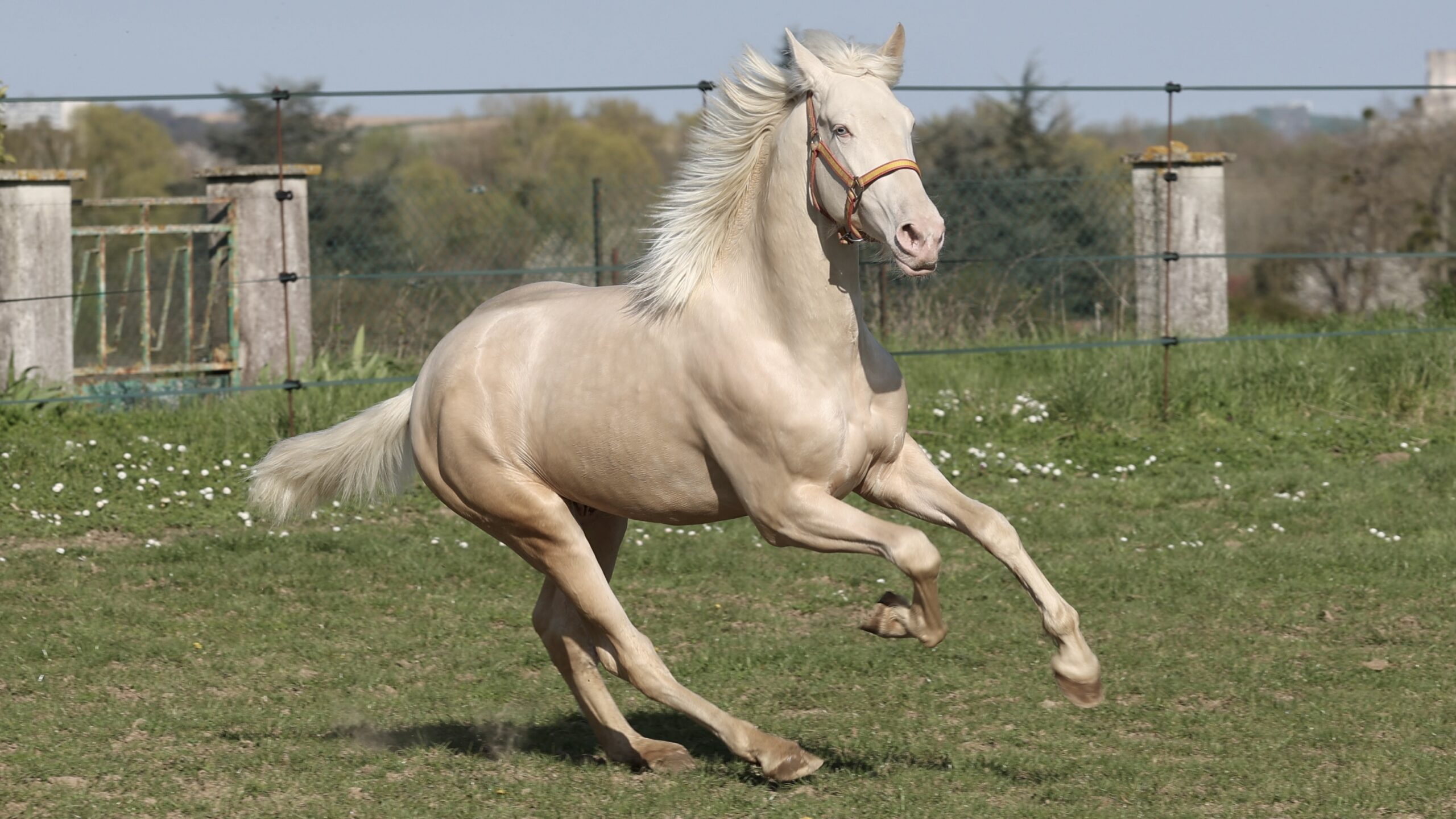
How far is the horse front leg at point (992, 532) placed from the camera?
13.6ft

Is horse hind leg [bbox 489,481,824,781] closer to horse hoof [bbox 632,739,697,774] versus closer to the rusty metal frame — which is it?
horse hoof [bbox 632,739,697,774]

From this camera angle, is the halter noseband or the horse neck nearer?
the halter noseband

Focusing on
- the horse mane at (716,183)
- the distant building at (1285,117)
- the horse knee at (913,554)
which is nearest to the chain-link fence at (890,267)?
the horse mane at (716,183)

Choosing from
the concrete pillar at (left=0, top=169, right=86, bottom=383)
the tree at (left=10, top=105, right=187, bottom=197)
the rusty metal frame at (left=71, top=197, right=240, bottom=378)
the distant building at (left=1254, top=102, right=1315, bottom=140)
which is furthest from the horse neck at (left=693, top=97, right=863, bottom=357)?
the distant building at (left=1254, top=102, right=1315, bottom=140)

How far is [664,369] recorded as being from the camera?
4457mm

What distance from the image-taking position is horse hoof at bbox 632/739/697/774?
479cm

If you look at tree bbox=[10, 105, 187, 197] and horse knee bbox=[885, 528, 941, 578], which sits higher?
tree bbox=[10, 105, 187, 197]

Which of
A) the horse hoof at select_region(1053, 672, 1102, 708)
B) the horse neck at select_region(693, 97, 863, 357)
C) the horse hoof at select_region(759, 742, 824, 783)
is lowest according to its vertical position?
the horse hoof at select_region(759, 742, 824, 783)

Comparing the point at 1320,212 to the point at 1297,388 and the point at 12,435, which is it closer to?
the point at 1297,388

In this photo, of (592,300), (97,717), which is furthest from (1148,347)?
(97,717)

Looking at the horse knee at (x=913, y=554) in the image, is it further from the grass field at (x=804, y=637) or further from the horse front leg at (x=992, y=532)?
the grass field at (x=804, y=637)

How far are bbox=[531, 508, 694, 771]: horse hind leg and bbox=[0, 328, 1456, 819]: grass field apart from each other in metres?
0.09

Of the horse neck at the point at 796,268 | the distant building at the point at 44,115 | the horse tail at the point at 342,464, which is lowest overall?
the horse tail at the point at 342,464

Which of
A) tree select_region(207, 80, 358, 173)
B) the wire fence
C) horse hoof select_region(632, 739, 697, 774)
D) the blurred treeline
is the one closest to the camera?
horse hoof select_region(632, 739, 697, 774)
